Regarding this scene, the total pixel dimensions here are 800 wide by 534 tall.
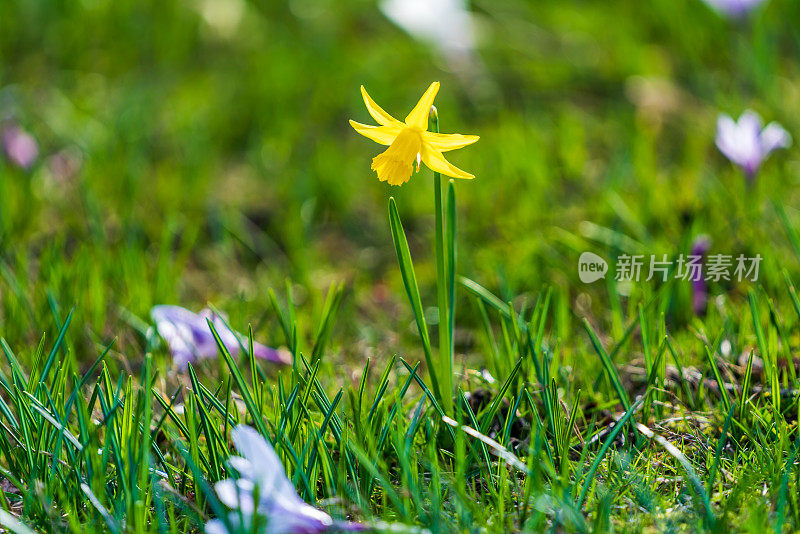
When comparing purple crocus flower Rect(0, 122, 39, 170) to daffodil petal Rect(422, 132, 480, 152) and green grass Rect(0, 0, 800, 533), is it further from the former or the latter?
daffodil petal Rect(422, 132, 480, 152)

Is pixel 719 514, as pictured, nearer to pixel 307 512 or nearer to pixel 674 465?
pixel 674 465

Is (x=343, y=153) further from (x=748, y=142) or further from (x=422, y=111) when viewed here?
(x=422, y=111)

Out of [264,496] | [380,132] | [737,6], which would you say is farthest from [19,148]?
[737,6]

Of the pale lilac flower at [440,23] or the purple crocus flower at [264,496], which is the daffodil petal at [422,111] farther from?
the pale lilac flower at [440,23]

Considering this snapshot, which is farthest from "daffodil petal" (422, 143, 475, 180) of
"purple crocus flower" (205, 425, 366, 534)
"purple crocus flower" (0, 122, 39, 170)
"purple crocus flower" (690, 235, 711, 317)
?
"purple crocus flower" (0, 122, 39, 170)

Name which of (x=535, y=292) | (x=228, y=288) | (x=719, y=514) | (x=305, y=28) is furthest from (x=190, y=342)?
(x=305, y=28)

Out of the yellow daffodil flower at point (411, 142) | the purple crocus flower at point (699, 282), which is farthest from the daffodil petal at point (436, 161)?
the purple crocus flower at point (699, 282)
